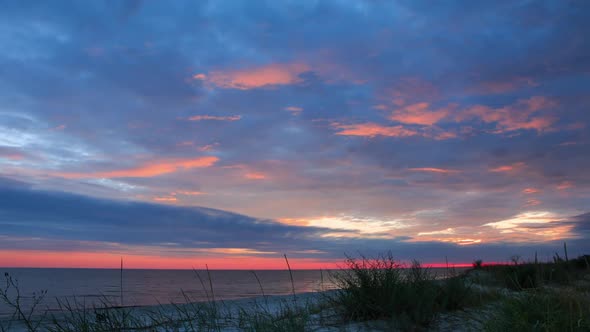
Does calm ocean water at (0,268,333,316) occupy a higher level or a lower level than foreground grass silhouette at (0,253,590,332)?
lower

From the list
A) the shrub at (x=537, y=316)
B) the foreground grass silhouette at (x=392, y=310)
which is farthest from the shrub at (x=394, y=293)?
the shrub at (x=537, y=316)

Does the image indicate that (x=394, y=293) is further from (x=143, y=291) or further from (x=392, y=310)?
(x=143, y=291)

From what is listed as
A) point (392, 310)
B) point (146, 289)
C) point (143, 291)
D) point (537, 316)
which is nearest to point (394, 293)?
point (392, 310)

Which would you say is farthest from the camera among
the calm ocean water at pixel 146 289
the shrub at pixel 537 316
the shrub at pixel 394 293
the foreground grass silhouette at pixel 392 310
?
the calm ocean water at pixel 146 289

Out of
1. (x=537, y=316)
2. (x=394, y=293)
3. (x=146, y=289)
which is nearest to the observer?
(x=537, y=316)

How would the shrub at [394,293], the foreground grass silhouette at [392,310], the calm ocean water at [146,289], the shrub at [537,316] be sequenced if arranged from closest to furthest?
1. the shrub at [537,316]
2. the foreground grass silhouette at [392,310]
3. the shrub at [394,293]
4. the calm ocean water at [146,289]

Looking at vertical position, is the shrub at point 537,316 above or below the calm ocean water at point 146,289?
above

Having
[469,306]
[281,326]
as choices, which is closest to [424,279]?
[469,306]

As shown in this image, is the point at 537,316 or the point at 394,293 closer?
the point at 537,316

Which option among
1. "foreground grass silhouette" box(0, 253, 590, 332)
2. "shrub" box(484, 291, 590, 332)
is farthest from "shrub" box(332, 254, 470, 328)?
"shrub" box(484, 291, 590, 332)

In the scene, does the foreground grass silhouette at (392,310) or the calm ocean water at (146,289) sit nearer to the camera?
the foreground grass silhouette at (392,310)

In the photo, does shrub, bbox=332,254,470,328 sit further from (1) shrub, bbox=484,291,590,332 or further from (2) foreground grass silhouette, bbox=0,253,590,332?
(1) shrub, bbox=484,291,590,332

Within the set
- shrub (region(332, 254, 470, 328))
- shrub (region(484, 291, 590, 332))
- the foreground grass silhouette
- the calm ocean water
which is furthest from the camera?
the calm ocean water

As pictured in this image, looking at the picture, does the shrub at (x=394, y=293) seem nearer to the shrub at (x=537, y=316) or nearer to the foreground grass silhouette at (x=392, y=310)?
the foreground grass silhouette at (x=392, y=310)
